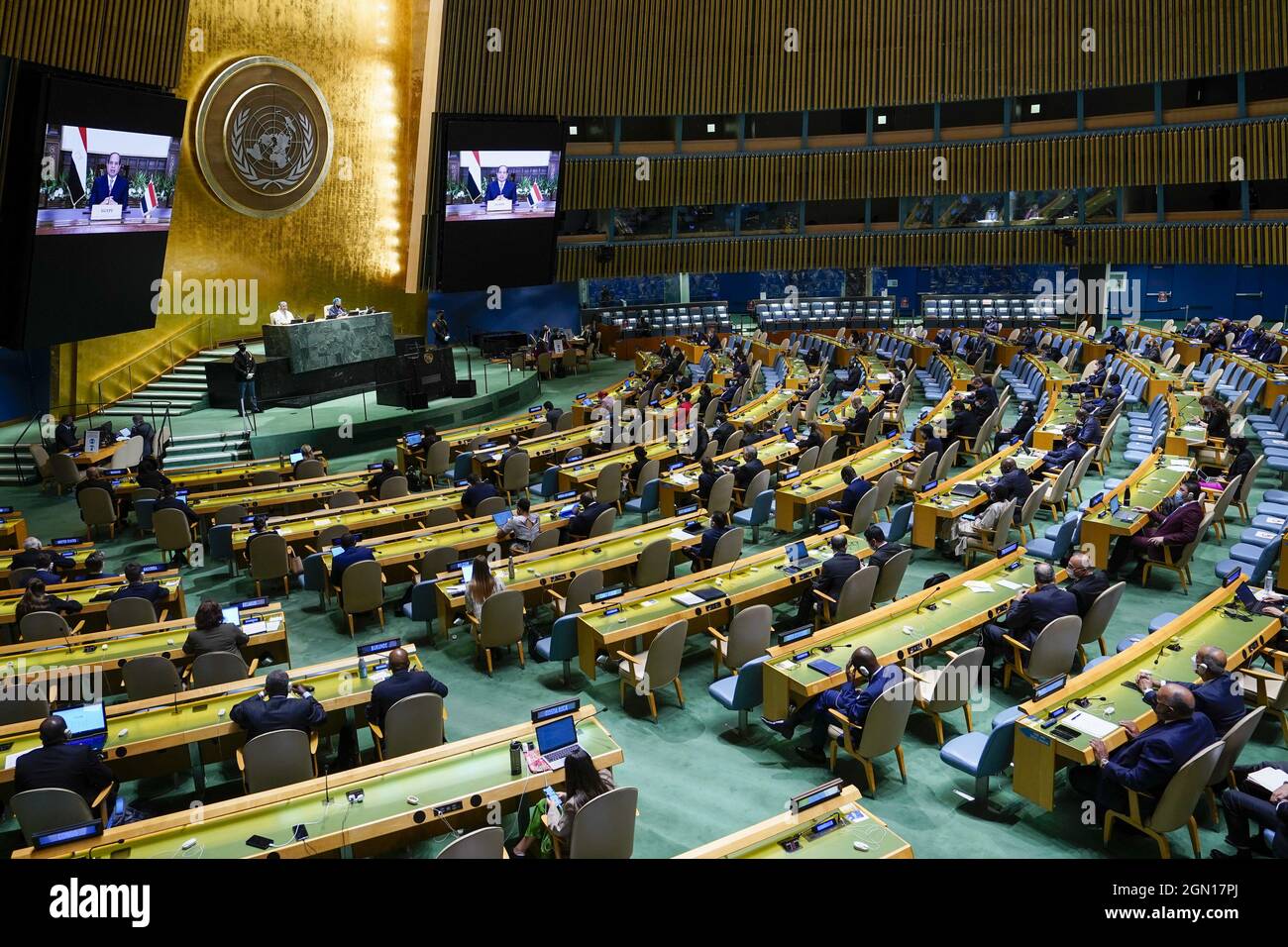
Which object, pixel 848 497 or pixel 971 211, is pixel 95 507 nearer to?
pixel 848 497

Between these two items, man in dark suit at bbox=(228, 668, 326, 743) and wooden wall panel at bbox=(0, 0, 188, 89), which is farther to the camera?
wooden wall panel at bbox=(0, 0, 188, 89)

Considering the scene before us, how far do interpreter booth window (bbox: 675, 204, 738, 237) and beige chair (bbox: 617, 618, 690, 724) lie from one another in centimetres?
2364

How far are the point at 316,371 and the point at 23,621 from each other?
12.2 metres

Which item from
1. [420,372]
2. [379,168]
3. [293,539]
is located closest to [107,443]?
[420,372]

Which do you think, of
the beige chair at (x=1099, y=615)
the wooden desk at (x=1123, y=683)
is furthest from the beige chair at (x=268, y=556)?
the beige chair at (x=1099, y=615)

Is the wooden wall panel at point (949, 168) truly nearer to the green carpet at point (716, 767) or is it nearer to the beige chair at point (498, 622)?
the green carpet at point (716, 767)

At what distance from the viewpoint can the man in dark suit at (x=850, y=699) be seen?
6859mm

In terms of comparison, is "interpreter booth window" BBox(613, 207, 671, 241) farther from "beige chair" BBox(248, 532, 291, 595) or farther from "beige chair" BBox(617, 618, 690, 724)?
"beige chair" BBox(617, 618, 690, 724)

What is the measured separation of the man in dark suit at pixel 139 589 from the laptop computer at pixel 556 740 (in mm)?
5340

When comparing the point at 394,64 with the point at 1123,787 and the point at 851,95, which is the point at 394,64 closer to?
the point at 851,95

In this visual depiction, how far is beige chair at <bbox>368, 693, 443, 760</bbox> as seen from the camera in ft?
22.7

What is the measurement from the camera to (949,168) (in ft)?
92.6

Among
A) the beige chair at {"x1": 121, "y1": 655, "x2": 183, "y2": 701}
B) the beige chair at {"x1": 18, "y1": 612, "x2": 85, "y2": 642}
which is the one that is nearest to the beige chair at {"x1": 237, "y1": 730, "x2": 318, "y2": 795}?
the beige chair at {"x1": 121, "y1": 655, "x2": 183, "y2": 701}
